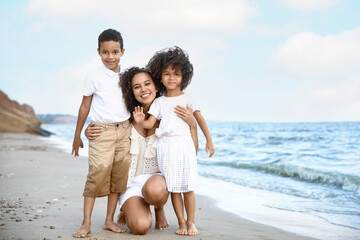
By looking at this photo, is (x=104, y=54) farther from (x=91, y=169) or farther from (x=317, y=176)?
(x=317, y=176)

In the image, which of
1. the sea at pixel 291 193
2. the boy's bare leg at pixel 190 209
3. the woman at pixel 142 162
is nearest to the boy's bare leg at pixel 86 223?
the woman at pixel 142 162

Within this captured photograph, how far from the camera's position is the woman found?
3479mm

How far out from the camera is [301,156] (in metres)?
12.4

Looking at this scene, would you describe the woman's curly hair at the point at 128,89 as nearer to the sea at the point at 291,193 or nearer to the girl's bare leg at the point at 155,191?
the girl's bare leg at the point at 155,191

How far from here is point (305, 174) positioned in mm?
8664

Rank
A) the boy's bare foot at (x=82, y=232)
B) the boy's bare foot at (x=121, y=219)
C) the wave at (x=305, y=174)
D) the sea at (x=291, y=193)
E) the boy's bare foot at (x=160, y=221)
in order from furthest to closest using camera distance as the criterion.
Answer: the wave at (x=305, y=174), the sea at (x=291, y=193), the boy's bare foot at (x=121, y=219), the boy's bare foot at (x=160, y=221), the boy's bare foot at (x=82, y=232)

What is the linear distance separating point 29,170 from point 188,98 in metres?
4.61

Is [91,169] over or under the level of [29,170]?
over

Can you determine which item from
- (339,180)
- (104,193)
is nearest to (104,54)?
(104,193)

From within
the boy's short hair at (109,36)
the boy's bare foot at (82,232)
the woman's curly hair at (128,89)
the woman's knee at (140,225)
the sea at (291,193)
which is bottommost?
the sea at (291,193)

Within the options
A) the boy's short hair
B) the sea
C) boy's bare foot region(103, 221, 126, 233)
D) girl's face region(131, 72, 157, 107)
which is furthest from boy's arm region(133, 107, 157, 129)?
the sea

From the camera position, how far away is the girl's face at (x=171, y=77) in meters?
3.67

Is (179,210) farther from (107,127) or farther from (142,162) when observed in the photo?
(107,127)

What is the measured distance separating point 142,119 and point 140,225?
3.22 feet
